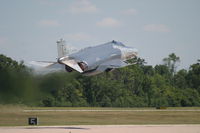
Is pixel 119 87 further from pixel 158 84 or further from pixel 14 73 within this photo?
pixel 14 73

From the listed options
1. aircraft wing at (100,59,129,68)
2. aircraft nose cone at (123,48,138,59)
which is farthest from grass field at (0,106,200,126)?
aircraft nose cone at (123,48,138,59)

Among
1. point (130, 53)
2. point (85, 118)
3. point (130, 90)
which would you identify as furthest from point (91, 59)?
point (130, 90)

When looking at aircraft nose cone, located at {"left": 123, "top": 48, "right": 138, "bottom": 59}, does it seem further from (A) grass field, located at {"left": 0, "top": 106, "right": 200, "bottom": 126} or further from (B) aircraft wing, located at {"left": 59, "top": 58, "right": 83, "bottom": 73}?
(A) grass field, located at {"left": 0, "top": 106, "right": 200, "bottom": 126}

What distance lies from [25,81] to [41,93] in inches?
Result: 72.1

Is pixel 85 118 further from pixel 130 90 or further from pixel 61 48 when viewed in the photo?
pixel 130 90

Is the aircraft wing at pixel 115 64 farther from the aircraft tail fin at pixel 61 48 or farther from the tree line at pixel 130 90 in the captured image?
the tree line at pixel 130 90

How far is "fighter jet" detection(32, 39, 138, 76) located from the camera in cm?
4081

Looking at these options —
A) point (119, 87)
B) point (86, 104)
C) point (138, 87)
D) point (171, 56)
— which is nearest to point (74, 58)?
point (86, 104)

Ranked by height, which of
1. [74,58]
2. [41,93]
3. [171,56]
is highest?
[171,56]

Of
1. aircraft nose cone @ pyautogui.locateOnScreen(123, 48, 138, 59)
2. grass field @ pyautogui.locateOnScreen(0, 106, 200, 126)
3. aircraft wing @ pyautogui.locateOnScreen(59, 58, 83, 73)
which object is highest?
aircraft nose cone @ pyautogui.locateOnScreen(123, 48, 138, 59)

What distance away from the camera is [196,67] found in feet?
420

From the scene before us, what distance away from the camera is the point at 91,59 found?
42.7 meters

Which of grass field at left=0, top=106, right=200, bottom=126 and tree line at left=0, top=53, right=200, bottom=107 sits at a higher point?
tree line at left=0, top=53, right=200, bottom=107

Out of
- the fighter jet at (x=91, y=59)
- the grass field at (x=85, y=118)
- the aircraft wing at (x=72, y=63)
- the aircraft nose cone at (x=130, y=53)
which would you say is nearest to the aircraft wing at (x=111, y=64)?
the fighter jet at (x=91, y=59)
